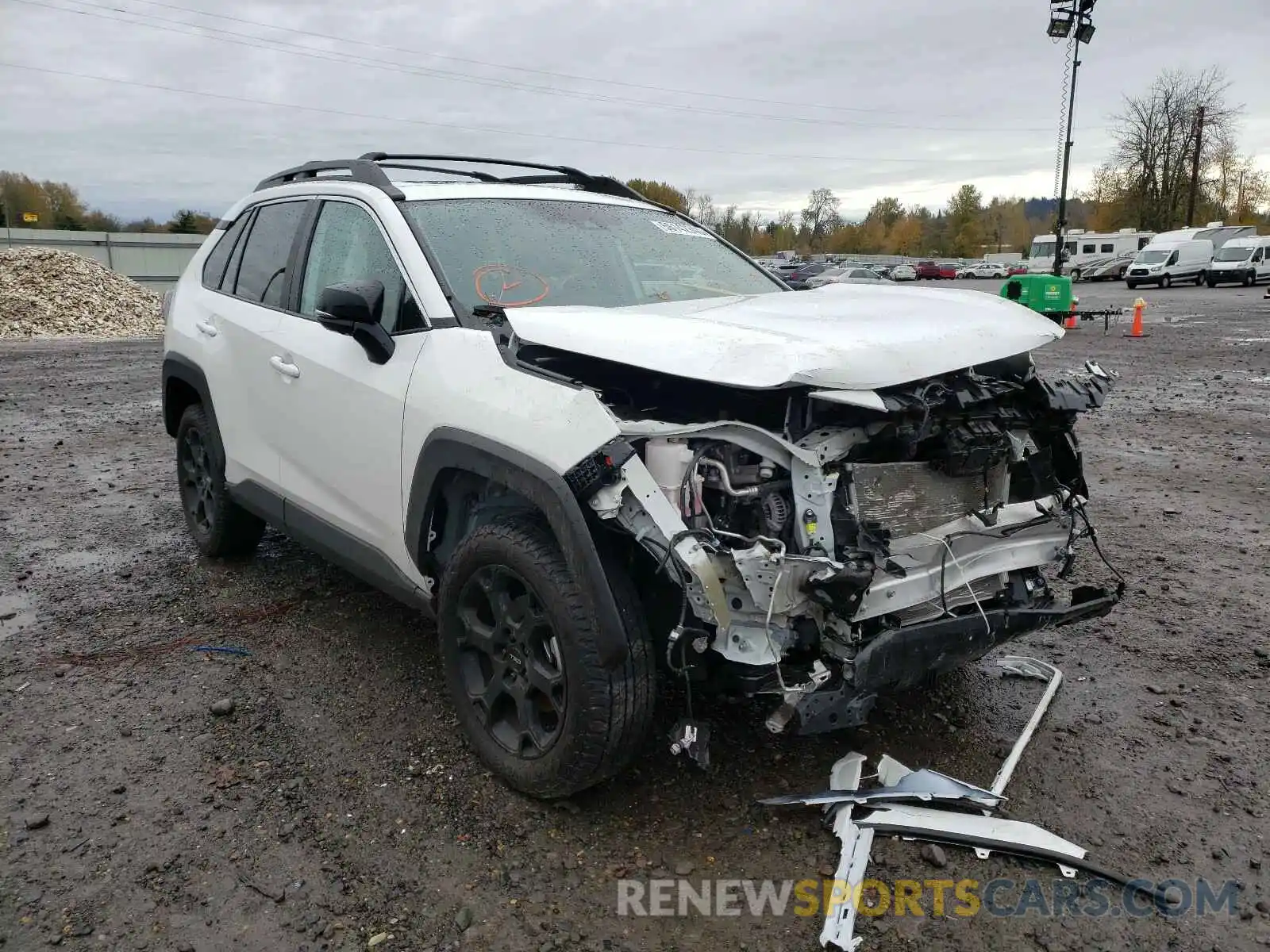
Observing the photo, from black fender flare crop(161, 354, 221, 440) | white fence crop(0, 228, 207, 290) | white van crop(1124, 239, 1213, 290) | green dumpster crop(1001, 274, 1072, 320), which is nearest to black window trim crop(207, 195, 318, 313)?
black fender flare crop(161, 354, 221, 440)

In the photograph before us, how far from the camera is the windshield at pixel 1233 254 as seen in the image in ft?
125

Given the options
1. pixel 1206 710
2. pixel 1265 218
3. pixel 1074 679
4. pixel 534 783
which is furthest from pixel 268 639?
pixel 1265 218

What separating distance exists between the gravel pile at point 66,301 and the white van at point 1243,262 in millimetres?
39776

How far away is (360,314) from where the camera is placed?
3146mm

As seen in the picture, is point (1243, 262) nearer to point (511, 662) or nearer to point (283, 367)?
point (283, 367)

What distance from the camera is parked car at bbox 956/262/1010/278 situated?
62.5m

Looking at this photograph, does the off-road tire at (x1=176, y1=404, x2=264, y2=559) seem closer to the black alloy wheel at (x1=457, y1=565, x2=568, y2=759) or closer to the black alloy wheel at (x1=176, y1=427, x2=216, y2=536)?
the black alloy wheel at (x1=176, y1=427, x2=216, y2=536)

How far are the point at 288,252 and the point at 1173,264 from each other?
43.9 metres

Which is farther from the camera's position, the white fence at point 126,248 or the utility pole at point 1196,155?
Result: the utility pole at point 1196,155

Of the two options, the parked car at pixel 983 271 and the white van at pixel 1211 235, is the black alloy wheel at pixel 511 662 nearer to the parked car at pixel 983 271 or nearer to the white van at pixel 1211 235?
the white van at pixel 1211 235

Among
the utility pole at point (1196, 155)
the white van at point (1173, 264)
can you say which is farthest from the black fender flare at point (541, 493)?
the utility pole at point (1196, 155)

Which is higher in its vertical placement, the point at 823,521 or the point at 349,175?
the point at 349,175

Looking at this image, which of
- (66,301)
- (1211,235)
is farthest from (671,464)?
(1211,235)

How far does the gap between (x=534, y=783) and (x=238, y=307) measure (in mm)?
2849
